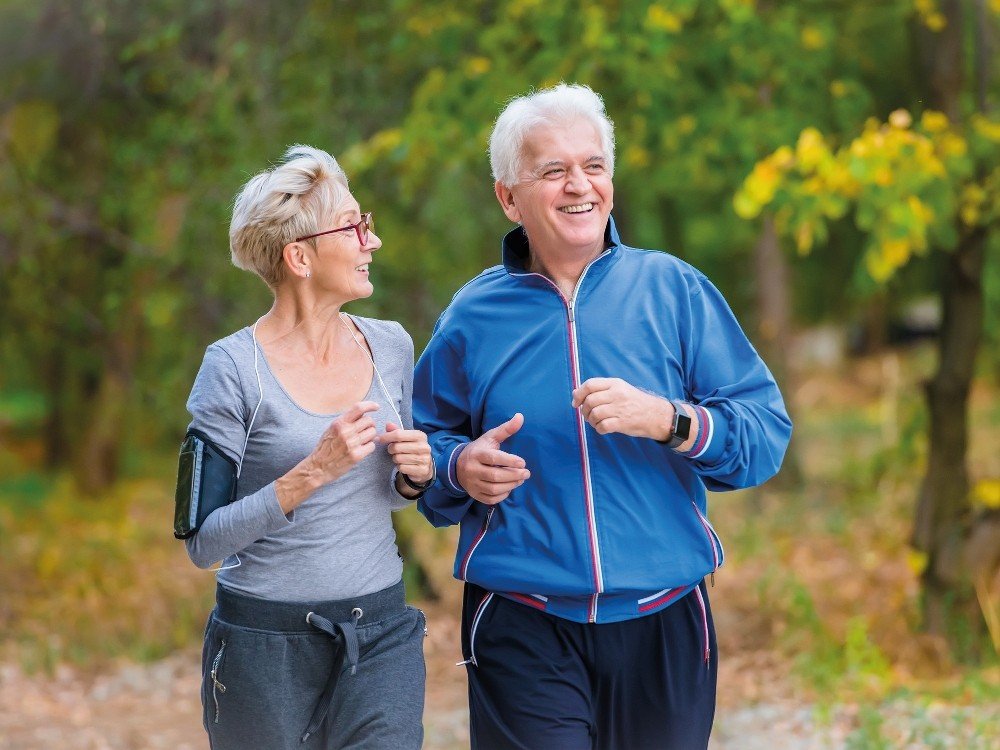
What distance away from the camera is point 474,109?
20.3 feet

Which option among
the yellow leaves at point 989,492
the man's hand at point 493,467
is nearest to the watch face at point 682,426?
the man's hand at point 493,467

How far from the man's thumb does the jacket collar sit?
0.39 m

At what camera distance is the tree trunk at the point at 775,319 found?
1142 centimetres

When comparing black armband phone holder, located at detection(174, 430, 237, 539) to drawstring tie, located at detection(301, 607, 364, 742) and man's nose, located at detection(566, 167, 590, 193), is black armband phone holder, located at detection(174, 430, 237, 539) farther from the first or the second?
man's nose, located at detection(566, 167, 590, 193)

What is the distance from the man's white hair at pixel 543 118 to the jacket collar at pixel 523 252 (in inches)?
5.3

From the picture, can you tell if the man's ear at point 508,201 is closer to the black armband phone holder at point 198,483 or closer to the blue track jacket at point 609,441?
the blue track jacket at point 609,441

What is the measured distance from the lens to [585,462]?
285cm

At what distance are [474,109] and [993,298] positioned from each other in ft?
13.7

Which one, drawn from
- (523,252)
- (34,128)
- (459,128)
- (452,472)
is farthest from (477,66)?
(34,128)

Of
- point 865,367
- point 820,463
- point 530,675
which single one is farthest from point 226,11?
point 865,367

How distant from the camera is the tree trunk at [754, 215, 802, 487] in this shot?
11.4 meters

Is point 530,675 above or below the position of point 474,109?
below

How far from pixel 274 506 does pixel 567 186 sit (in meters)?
0.95

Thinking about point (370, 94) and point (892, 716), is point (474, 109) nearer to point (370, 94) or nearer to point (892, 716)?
point (370, 94)
